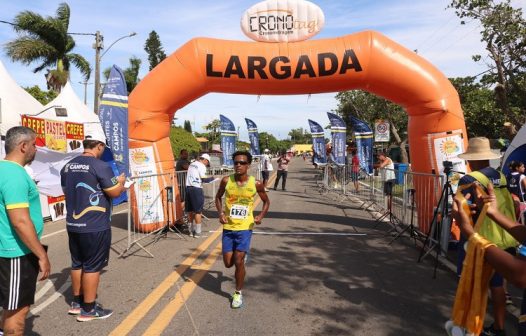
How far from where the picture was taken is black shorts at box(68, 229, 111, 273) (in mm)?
3961

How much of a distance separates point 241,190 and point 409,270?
2.95 meters

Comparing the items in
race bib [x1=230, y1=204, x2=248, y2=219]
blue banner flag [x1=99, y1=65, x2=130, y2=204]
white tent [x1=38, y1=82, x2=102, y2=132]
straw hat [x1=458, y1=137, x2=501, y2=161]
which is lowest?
race bib [x1=230, y1=204, x2=248, y2=219]

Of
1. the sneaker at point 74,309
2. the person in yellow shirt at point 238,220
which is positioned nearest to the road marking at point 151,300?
the sneaker at point 74,309

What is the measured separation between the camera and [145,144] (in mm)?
8242

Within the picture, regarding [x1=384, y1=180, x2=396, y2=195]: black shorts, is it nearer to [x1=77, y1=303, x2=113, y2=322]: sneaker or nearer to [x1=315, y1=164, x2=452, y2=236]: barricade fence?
[x1=315, y1=164, x2=452, y2=236]: barricade fence

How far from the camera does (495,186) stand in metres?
3.52

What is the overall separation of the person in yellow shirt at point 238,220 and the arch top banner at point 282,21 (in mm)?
4744

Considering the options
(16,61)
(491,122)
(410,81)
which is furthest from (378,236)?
(16,61)

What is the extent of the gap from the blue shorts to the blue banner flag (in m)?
3.61

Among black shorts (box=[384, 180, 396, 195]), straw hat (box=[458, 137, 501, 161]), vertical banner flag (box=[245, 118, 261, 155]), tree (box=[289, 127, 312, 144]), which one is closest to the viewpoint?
straw hat (box=[458, 137, 501, 161])

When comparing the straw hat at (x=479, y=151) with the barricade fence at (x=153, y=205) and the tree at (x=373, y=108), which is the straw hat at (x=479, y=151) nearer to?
the barricade fence at (x=153, y=205)

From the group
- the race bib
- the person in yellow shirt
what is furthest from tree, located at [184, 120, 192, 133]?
the race bib

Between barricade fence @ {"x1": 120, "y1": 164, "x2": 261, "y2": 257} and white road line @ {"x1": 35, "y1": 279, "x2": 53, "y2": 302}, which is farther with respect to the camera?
barricade fence @ {"x1": 120, "y1": 164, "x2": 261, "y2": 257}

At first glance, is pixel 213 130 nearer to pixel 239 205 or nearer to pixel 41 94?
pixel 41 94
